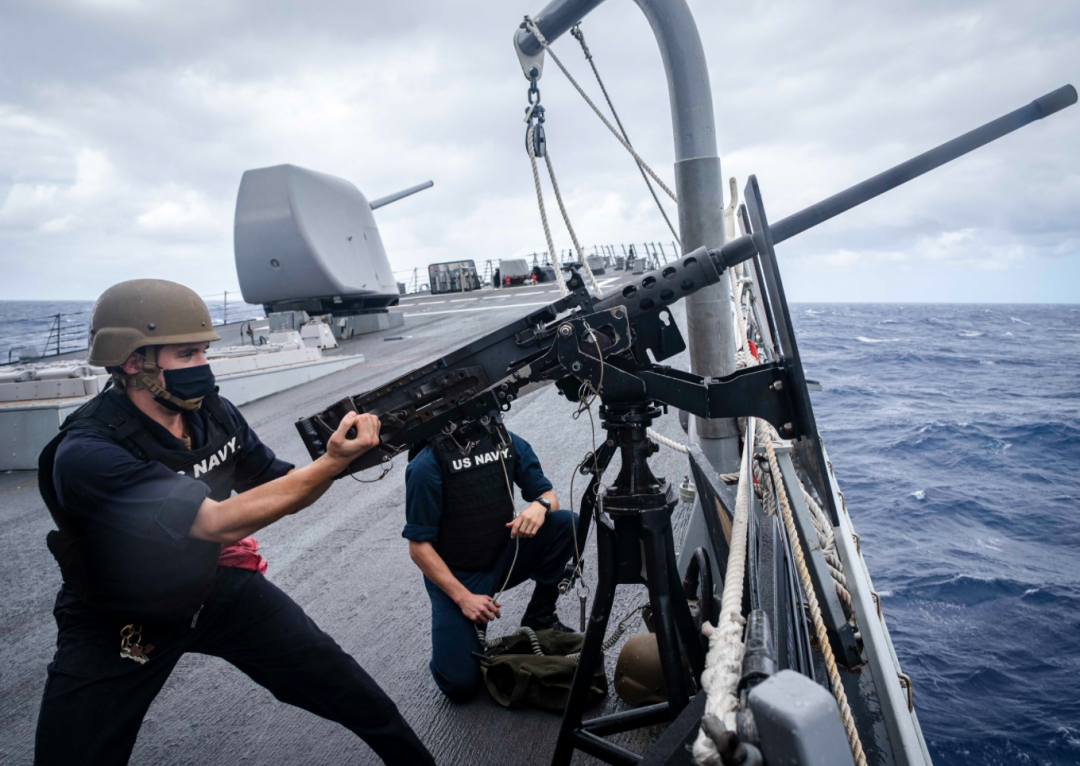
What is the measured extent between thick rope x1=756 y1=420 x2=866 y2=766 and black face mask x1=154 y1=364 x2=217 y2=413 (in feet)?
6.05

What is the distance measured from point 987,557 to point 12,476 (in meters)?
10.7

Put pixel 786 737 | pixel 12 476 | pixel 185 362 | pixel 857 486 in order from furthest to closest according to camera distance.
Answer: pixel 857 486, pixel 12 476, pixel 185 362, pixel 786 737

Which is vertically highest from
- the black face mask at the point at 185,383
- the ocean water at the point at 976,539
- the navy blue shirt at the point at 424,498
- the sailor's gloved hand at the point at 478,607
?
the black face mask at the point at 185,383

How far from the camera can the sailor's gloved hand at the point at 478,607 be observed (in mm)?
2963

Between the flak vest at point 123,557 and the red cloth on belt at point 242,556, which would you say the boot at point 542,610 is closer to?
the red cloth on belt at point 242,556

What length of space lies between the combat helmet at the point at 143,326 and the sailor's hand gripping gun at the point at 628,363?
53 cm

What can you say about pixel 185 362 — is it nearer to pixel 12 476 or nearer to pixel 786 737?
pixel 786 737

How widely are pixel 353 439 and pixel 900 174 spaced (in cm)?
182

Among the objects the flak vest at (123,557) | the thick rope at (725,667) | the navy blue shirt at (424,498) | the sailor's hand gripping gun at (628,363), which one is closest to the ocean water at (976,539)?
the navy blue shirt at (424,498)

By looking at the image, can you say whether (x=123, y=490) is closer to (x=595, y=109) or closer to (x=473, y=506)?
(x=473, y=506)

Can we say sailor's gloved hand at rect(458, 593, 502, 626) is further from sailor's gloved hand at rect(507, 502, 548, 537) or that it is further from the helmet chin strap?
the helmet chin strap

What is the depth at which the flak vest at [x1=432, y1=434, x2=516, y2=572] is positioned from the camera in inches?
123

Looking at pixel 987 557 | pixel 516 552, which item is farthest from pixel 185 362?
pixel 987 557

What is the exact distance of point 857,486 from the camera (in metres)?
10.5
